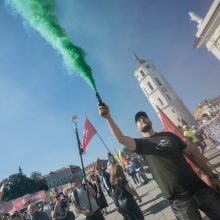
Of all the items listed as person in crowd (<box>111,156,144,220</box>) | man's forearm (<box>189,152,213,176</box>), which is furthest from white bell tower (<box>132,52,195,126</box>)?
man's forearm (<box>189,152,213,176</box>)

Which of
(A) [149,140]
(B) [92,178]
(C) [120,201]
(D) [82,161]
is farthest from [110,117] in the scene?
(B) [92,178]

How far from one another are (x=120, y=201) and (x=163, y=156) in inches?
139

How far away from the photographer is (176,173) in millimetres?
3295

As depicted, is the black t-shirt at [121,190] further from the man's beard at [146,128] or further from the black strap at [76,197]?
the man's beard at [146,128]

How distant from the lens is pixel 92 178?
1048 cm

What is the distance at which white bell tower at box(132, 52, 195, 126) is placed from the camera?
79500mm

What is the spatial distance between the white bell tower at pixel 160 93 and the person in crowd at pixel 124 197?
71107 millimetres

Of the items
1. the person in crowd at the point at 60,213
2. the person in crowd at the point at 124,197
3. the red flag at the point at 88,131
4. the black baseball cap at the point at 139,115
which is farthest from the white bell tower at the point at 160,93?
the black baseball cap at the point at 139,115

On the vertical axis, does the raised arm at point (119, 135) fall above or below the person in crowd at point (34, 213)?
below

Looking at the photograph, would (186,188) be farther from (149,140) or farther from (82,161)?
(82,161)

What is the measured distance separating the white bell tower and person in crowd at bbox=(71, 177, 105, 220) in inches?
2800

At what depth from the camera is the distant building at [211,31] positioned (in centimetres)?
1708

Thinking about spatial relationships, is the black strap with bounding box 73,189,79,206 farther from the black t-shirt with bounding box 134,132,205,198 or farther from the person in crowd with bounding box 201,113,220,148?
the person in crowd with bounding box 201,113,220,148

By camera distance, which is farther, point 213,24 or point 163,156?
point 213,24
